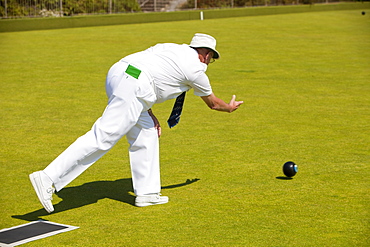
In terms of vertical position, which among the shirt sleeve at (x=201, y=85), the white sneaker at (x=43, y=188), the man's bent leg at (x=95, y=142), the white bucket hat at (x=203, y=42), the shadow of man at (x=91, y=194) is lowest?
the shadow of man at (x=91, y=194)

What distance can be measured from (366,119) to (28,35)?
17411 millimetres

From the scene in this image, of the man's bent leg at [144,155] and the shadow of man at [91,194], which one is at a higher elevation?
the man's bent leg at [144,155]

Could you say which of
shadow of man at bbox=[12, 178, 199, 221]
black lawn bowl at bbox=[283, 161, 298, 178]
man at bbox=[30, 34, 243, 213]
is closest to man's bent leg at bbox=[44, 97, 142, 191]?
man at bbox=[30, 34, 243, 213]

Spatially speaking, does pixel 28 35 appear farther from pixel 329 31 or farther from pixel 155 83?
pixel 155 83

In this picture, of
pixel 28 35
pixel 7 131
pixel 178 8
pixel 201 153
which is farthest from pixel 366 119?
pixel 178 8

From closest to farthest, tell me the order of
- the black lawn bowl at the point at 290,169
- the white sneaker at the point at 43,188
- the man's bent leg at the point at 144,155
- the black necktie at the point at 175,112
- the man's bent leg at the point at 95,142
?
the white sneaker at the point at 43,188, the man's bent leg at the point at 95,142, the man's bent leg at the point at 144,155, the black necktie at the point at 175,112, the black lawn bowl at the point at 290,169

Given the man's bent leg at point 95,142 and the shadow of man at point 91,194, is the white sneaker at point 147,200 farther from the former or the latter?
the man's bent leg at point 95,142

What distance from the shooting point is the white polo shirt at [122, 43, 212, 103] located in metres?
6.48

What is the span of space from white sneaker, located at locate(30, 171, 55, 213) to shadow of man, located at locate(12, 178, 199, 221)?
33cm

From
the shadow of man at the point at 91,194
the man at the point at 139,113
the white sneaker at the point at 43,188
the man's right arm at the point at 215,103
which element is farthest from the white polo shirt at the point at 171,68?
the white sneaker at the point at 43,188

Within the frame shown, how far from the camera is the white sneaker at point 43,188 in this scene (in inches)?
241

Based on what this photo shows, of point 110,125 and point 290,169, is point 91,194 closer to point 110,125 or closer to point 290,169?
point 110,125

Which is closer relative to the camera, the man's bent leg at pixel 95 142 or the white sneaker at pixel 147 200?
the man's bent leg at pixel 95 142

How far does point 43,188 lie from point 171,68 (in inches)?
64.3
